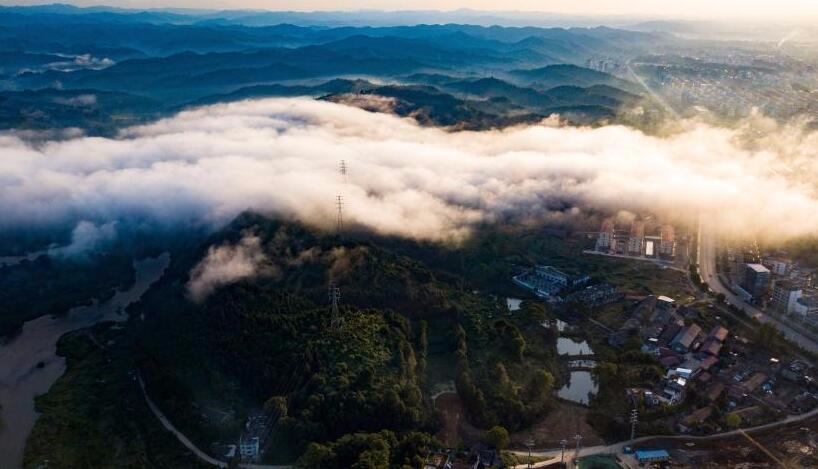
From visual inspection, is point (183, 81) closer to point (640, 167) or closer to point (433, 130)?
point (433, 130)

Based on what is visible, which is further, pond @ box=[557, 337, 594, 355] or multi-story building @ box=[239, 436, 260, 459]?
pond @ box=[557, 337, 594, 355]

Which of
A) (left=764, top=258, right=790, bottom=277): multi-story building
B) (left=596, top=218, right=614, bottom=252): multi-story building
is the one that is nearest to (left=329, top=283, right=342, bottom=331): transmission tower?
(left=596, top=218, right=614, bottom=252): multi-story building

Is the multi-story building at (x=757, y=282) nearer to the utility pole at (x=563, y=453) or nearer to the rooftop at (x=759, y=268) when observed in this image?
the rooftop at (x=759, y=268)

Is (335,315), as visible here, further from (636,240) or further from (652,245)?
(652,245)

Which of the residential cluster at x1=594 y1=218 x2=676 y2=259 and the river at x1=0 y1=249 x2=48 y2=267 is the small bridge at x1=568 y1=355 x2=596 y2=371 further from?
the river at x1=0 y1=249 x2=48 y2=267

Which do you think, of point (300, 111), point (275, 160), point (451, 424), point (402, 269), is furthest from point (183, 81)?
point (451, 424)

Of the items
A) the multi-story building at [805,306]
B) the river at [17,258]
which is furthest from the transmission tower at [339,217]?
the multi-story building at [805,306]
